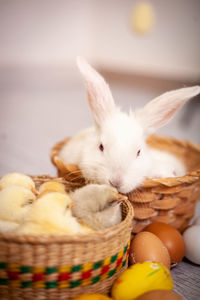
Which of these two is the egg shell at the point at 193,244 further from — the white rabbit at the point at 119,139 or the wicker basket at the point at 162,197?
the white rabbit at the point at 119,139

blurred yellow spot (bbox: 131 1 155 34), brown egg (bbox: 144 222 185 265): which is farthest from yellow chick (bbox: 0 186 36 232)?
blurred yellow spot (bbox: 131 1 155 34)

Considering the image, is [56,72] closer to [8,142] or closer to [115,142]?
[8,142]

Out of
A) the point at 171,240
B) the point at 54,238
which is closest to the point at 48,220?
the point at 54,238

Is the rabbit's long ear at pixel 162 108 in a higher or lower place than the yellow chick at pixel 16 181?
higher

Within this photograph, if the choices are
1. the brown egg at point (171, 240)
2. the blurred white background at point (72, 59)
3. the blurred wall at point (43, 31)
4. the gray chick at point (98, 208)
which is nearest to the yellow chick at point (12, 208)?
the gray chick at point (98, 208)

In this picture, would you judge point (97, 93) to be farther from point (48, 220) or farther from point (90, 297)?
point (90, 297)

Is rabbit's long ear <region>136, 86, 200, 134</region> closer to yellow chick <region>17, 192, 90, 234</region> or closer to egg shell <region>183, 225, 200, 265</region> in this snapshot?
egg shell <region>183, 225, 200, 265</region>
